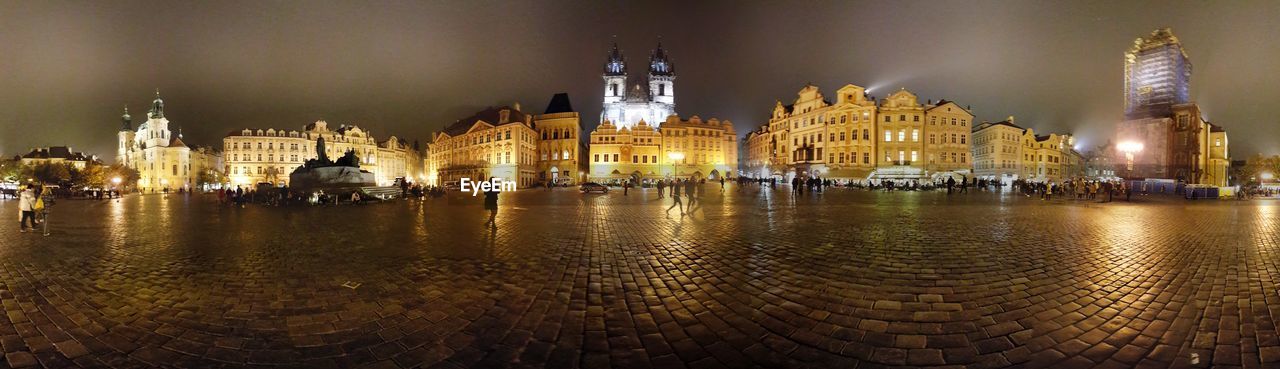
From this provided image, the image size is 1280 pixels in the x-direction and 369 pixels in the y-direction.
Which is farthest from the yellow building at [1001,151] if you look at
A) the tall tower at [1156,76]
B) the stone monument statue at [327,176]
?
the stone monument statue at [327,176]

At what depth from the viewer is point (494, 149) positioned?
218ft

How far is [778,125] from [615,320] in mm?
78107

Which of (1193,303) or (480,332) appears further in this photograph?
(1193,303)

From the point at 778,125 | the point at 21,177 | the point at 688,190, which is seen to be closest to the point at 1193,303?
the point at 688,190

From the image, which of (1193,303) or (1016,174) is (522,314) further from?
(1016,174)

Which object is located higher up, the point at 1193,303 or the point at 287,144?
the point at 287,144

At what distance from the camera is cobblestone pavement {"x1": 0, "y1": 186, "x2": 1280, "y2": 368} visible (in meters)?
3.50

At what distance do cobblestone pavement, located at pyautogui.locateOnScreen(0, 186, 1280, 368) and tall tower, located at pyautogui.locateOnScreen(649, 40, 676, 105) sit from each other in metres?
100

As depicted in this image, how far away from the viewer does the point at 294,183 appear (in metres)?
26.1

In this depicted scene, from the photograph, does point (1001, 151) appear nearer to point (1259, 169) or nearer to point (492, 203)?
point (1259, 169)

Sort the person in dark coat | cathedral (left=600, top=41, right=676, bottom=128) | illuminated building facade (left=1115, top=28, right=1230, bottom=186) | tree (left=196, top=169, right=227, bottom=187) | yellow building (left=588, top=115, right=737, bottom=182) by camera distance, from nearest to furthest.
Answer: the person in dark coat
illuminated building facade (left=1115, top=28, right=1230, bottom=186)
yellow building (left=588, top=115, right=737, bottom=182)
tree (left=196, top=169, right=227, bottom=187)
cathedral (left=600, top=41, right=676, bottom=128)

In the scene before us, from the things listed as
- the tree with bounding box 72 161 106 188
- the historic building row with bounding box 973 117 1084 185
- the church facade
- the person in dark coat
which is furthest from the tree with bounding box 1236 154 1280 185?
the tree with bounding box 72 161 106 188

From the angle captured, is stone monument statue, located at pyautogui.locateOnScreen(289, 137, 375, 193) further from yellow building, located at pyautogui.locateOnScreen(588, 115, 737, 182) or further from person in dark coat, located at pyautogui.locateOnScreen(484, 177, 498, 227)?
yellow building, located at pyautogui.locateOnScreen(588, 115, 737, 182)

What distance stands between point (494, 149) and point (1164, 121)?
82152 millimetres
